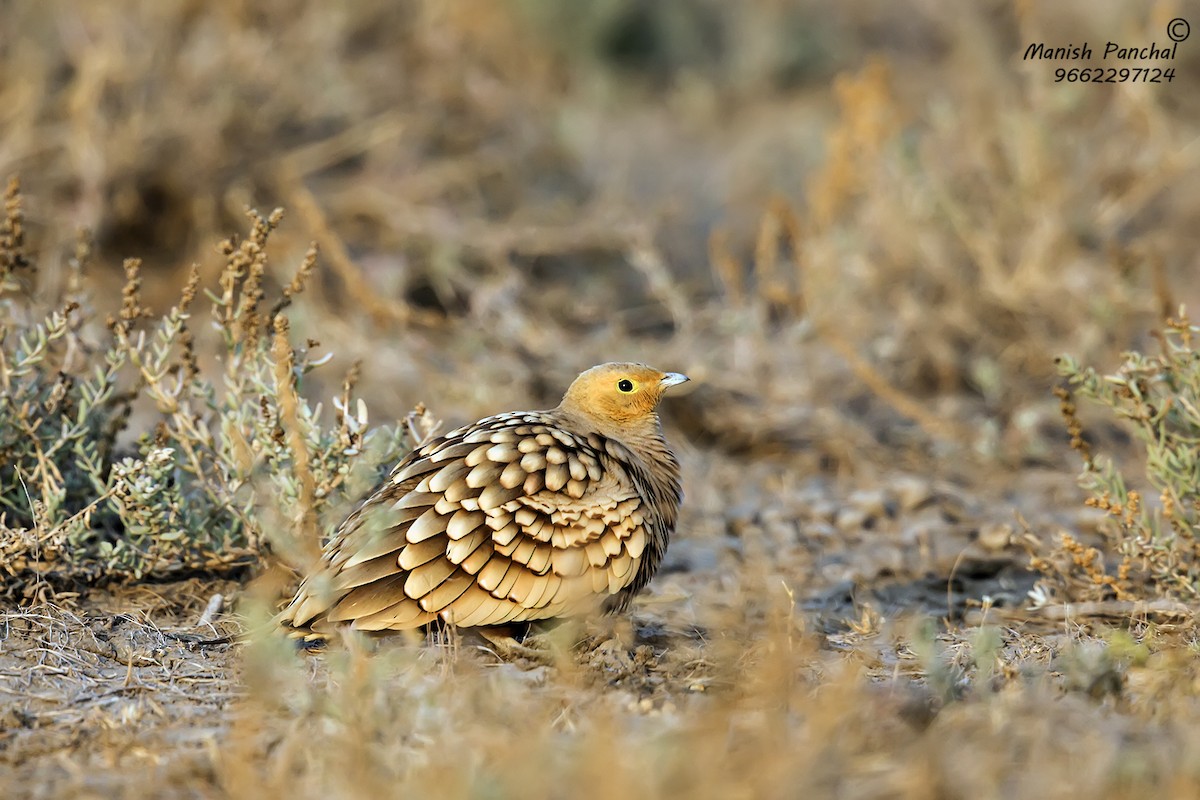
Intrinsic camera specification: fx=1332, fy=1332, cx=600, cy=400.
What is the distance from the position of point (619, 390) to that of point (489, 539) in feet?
3.01

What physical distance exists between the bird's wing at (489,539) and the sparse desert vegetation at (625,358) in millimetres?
135

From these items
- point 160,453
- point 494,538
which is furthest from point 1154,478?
point 160,453

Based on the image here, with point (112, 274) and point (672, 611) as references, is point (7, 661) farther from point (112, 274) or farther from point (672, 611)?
point (112, 274)

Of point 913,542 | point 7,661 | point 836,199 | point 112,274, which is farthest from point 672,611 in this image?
point 112,274

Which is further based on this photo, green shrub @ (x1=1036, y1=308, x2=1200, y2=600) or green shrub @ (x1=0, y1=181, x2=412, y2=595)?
green shrub @ (x1=1036, y1=308, x2=1200, y2=600)

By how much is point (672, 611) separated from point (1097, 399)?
5.01ft

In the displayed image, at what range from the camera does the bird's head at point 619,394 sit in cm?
428

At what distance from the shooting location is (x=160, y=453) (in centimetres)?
373

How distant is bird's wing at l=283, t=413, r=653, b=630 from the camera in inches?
136

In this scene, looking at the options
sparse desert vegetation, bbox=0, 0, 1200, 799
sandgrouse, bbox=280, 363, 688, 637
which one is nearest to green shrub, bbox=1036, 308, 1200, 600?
sparse desert vegetation, bbox=0, 0, 1200, 799

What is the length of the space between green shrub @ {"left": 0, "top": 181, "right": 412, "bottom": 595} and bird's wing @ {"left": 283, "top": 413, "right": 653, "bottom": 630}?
329mm

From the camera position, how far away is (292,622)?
3414 millimetres

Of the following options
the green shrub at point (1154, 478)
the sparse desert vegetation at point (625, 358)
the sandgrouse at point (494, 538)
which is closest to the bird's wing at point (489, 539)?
the sandgrouse at point (494, 538)

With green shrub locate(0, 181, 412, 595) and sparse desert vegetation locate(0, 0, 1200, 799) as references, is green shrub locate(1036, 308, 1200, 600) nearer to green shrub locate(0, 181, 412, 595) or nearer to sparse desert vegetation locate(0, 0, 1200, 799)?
sparse desert vegetation locate(0, 0, 1200, 799)
